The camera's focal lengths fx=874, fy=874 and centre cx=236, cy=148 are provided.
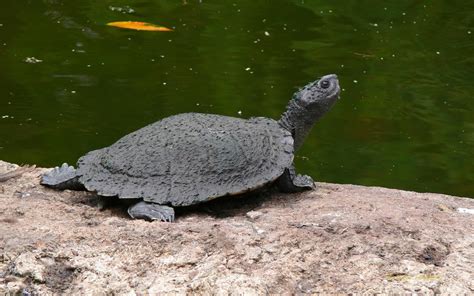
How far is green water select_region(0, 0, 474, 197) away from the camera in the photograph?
5691 millimetres

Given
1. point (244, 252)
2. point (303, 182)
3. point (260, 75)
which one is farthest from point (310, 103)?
point (260, 75)

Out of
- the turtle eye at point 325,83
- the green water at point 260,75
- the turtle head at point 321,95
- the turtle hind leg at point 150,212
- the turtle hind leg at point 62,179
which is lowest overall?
the green water at point 260,75

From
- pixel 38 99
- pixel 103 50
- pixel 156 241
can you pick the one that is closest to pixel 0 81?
pixel 38 99

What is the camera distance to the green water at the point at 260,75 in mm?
5691

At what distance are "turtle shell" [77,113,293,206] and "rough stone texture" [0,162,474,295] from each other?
0.14m

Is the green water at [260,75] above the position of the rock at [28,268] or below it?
below

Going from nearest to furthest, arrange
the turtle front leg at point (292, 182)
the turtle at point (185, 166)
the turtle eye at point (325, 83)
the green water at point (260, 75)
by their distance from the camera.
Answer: the turtle at point (185, 166) → the turtle front leg at point (292, 182) → the turtle eye at point (325, 83) → the green water at point (260, 75)

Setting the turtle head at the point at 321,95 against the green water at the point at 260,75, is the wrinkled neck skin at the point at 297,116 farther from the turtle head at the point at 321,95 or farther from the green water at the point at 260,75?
the green water at the point at 260,75

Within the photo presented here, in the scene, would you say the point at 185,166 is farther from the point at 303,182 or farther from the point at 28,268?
the point at 28,268

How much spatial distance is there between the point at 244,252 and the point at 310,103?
4.56 ft

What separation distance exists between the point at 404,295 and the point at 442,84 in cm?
448

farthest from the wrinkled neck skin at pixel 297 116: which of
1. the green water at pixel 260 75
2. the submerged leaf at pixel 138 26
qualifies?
the submerged leaf at pixel 138 26

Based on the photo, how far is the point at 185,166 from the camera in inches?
140

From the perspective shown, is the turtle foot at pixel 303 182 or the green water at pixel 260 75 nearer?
the turtle foot at pixel 303 182
